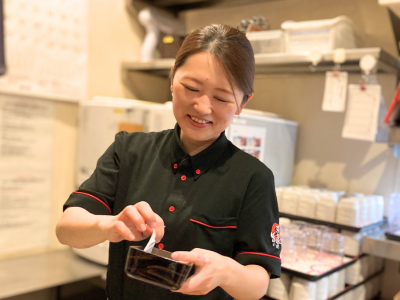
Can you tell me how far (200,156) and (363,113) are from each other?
99 centimetres

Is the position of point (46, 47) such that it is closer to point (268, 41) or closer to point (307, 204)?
point (268, 41)

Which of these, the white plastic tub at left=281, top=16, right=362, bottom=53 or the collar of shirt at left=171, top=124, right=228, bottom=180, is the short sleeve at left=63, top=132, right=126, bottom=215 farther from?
the white plastic tub at left=281, top=16, right=362, bottom=53

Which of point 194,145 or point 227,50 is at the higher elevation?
point 227,50

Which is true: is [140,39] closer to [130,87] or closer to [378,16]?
[130,87]

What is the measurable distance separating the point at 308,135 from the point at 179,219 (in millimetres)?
1394

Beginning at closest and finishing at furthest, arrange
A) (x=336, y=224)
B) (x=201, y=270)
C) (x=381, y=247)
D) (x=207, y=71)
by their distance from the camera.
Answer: (x=201, y=270) < (x=207, y=71) < (x=381, y=247) < (x=336, y=224)

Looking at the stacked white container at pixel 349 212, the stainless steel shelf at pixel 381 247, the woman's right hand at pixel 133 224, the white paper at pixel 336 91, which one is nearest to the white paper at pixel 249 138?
the white paper at pixel 336 91

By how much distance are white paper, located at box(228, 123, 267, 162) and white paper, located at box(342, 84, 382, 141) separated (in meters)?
0.35

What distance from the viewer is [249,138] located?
163 centimetres

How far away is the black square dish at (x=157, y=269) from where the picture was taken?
0.62 m

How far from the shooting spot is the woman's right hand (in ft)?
2.12

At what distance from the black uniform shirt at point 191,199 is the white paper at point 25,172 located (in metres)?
1.27

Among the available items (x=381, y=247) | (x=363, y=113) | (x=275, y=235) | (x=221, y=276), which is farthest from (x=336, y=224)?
(x=221, y=276)

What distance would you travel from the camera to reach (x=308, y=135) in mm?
2037
